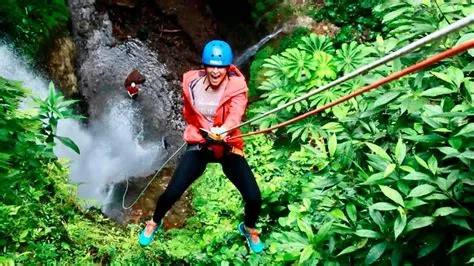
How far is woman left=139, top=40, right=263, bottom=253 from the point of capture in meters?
4.25

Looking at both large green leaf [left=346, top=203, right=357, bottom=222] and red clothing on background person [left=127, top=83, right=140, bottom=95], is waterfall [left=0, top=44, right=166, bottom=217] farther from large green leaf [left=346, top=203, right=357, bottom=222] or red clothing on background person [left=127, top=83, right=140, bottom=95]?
large green leaf [left=346, top=203, right=357, bottom=222]

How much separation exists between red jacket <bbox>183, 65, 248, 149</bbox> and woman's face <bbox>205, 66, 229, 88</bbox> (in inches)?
4.1

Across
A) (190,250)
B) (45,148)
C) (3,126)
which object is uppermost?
(3,126)

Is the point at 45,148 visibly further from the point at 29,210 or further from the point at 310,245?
the point at 310,245

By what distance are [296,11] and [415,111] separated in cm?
806

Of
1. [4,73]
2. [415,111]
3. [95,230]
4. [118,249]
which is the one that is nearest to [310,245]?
[415,111]

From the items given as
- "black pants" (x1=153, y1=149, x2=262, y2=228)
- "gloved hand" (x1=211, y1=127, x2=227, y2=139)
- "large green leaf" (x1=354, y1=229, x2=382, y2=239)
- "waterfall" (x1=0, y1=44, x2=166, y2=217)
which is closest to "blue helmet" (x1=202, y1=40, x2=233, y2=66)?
"gloved hand" (x1=211, y1=127, x2=227, y2=139)

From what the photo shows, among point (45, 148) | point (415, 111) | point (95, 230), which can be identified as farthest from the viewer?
point (95, 230)

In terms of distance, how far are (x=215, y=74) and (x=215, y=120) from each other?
0.41 m

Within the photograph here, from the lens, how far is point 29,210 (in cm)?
511

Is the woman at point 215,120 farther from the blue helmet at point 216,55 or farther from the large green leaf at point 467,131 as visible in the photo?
the large green leaf at point 467,131

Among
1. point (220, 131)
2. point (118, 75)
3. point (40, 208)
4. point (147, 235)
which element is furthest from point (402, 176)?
point (118, 75)

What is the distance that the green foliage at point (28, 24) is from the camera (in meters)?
8.88

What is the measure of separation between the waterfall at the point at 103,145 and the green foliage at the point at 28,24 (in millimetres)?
267
